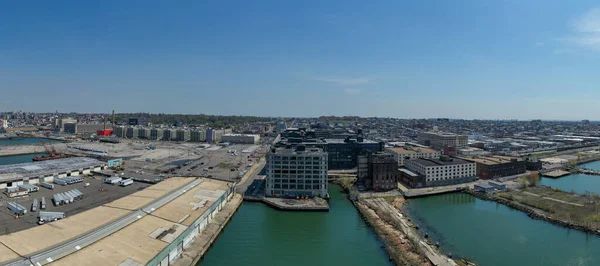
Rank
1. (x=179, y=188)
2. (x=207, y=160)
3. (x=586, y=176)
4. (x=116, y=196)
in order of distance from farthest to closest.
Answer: (x=207, y=160)
(x=586, y=176)
(x=116, y=196)
(x=179, y=188)

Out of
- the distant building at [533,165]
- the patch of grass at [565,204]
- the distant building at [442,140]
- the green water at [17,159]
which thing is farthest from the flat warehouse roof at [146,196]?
the distant building at [442,140]

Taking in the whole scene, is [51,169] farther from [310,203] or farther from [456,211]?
[456,211]

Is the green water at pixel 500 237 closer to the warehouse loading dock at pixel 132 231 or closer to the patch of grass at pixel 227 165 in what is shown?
the warehouse loading dock at pixel 132 231

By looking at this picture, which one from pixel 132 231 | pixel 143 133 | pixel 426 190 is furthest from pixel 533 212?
pixel 143 133

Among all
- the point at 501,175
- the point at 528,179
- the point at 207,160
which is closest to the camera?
the point at 528,179

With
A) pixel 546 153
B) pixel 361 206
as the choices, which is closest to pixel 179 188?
pixel 361 206

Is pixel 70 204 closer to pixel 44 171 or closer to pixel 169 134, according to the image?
pixel 44 171

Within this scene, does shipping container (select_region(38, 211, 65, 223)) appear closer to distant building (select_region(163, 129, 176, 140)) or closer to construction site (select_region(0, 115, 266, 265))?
construction site (select_region(0, 115, 266, 265))

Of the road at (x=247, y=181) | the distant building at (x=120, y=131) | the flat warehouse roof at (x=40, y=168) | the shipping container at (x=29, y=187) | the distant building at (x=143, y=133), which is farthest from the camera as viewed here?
the distant building at (x=120, y=131)
